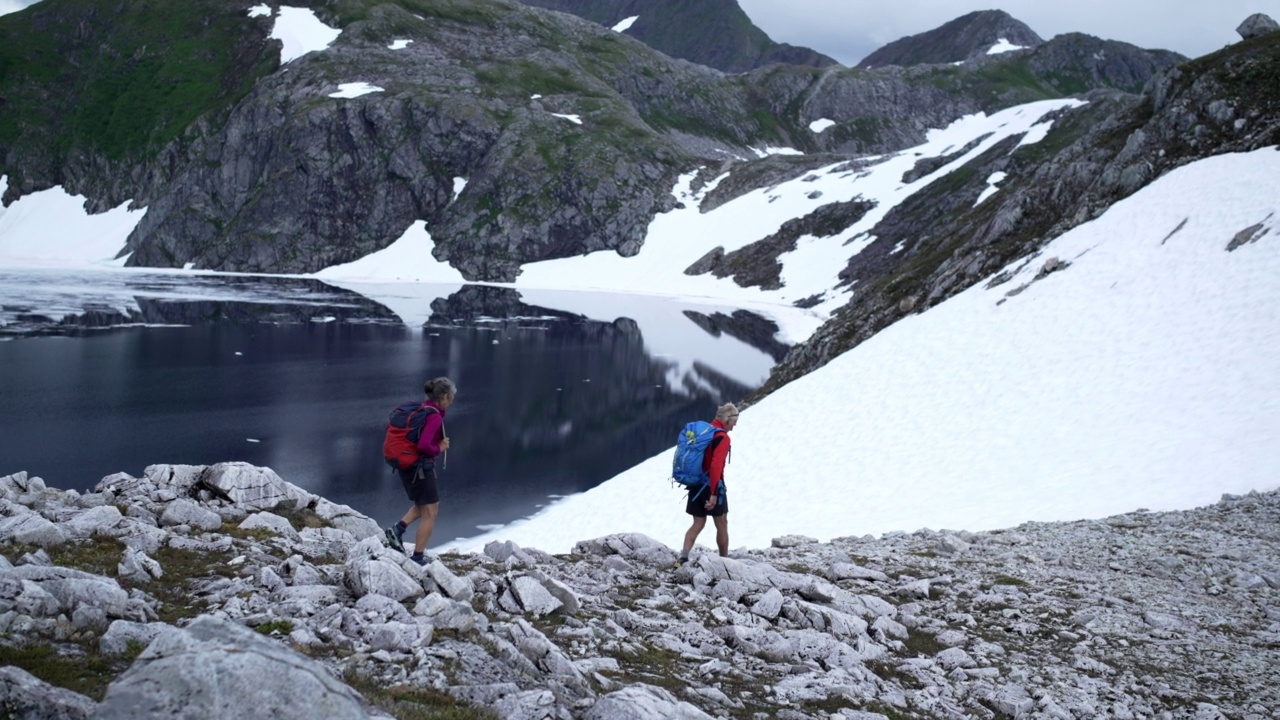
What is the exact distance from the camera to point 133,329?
71.1 m

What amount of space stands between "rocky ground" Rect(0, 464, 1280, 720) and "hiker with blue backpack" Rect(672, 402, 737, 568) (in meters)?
0.80

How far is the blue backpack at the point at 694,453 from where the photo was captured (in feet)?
41.7

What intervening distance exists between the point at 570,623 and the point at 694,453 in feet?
12.9

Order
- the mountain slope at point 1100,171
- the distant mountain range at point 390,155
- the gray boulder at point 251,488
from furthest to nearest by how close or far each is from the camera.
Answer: the distant mountain range at point 390,155, the mountain slope at point 1100,171, the gray boulder at point 251,488

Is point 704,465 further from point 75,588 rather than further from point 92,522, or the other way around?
point 92,522

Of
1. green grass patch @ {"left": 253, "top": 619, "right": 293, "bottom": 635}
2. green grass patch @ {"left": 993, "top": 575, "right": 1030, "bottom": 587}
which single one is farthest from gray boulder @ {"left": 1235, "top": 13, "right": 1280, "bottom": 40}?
green grass patch @ {"left": 253, "top": 619, "right": 293, "bottom": 635}

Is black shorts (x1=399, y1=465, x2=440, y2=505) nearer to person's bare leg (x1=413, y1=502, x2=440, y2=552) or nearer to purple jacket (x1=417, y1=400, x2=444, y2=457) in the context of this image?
person's bare leg (x1=413, y1=502, x2=440, y2=552)

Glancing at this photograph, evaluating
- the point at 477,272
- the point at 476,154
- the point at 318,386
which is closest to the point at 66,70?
the point at 476,154

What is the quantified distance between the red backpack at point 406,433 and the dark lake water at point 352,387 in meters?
19.0

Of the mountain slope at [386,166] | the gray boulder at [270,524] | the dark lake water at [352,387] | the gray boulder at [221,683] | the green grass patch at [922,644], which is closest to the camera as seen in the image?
the gray boulder at [221,683]

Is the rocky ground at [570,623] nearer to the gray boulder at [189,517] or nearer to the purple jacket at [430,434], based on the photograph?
the gray boulder at [189,517]

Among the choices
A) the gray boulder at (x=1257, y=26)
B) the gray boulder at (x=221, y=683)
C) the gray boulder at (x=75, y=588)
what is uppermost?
the gray boulder at (x=1257, y=26)

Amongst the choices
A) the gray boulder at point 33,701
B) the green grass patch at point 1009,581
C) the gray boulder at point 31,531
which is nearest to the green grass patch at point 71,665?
the gray boulder at point 33,701

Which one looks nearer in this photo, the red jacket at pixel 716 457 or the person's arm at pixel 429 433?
the person's arm at pixel 429 433
